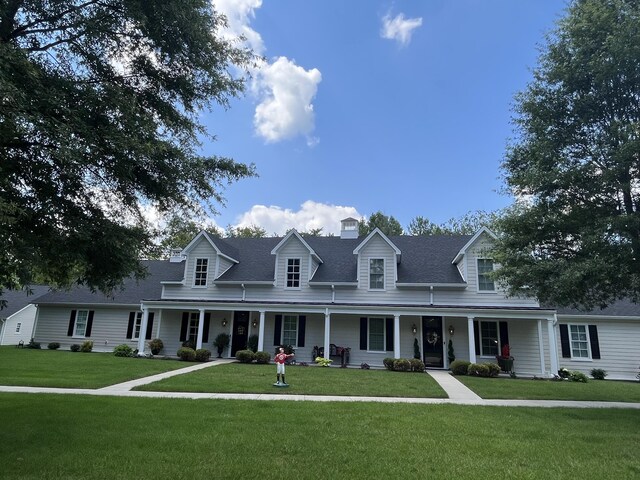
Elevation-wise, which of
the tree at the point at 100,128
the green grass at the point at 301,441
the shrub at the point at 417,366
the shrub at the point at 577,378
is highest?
the tree at the point at 100,128

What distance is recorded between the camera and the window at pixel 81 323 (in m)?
24.5

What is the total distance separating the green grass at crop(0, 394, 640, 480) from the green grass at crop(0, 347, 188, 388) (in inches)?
97.3

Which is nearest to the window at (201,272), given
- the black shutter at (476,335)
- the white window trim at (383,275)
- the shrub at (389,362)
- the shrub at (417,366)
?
the white window trim at (383,275)

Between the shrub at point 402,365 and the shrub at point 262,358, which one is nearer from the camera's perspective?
the shrub at point 402,365

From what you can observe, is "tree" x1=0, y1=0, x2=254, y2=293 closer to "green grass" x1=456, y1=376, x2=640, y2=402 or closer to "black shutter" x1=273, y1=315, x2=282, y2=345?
"green grass" x1=456, y1=376, x2=640, y2=402

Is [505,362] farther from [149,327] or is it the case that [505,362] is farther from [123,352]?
[149,327]

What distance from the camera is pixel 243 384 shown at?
489 inches

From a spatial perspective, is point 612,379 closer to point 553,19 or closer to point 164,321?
point 553,19

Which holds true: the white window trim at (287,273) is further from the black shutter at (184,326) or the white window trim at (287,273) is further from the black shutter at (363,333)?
the black shutter at (184,326)

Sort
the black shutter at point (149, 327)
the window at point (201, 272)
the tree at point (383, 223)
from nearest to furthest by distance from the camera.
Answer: the window at point (201, 272), the black shutter at point (149, 327), the tree at point (383, 223)

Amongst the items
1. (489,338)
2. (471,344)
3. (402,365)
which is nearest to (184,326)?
(402,365)

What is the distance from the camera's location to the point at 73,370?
14.5 m

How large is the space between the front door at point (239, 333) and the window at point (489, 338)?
11916 millimetres

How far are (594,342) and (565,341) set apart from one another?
1.28m
